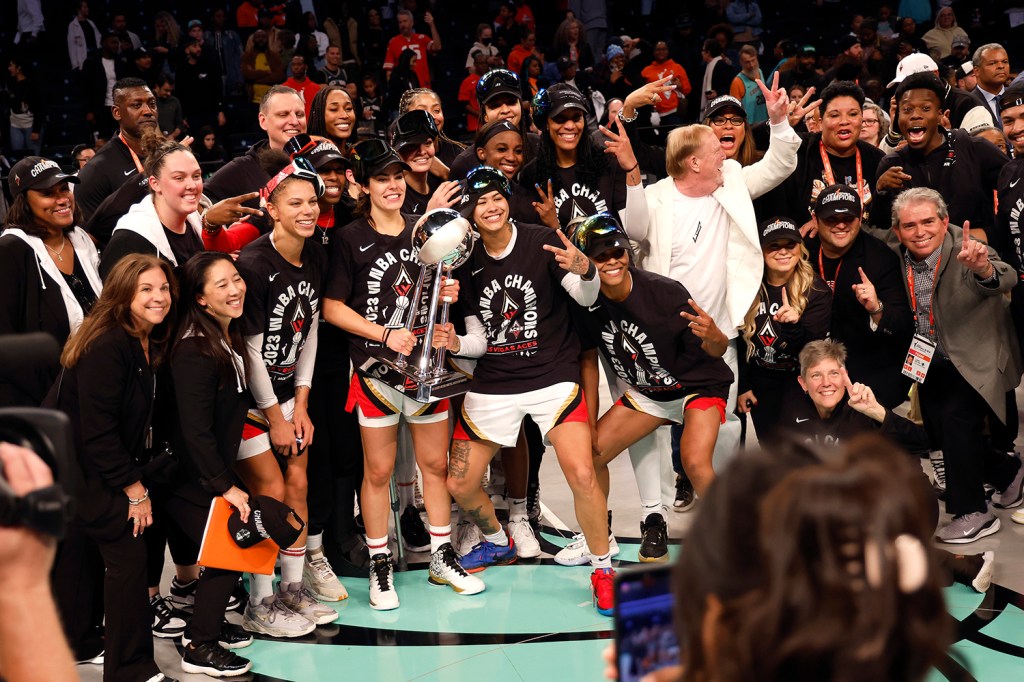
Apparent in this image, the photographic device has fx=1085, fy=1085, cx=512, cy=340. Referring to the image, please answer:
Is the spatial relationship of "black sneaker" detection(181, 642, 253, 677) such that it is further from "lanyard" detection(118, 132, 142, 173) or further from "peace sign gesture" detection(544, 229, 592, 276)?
"lanyard" detection(118, 132, 142, 173)

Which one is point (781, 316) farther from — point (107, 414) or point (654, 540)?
point (107, 414)

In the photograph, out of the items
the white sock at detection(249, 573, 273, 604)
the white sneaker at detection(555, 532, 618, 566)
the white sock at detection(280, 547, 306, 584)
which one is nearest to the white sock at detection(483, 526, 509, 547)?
the white sneaker at detection(555, 532, 618, 566)

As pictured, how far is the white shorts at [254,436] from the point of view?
418 cm

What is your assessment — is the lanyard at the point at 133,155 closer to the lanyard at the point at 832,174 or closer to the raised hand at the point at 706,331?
the raised hand at the point at 706,331

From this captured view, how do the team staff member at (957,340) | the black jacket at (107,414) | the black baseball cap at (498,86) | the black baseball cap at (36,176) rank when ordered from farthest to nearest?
the black baseball cap at (498,86)
the team staff member at (957,340)
the black baseball cap at (36,176)
the black jacket at (107,414)

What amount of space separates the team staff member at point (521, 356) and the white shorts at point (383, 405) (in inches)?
5.9

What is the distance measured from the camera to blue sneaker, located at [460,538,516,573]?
478 centimetres

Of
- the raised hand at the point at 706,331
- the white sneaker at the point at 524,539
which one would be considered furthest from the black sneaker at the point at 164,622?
the raised hand at the point at 706,331

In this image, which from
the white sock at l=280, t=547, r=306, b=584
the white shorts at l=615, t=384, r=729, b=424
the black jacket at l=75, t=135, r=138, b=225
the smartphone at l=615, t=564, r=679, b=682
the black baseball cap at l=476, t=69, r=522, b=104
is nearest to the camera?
the smartphone at l=615, t=564, r=679, b=682

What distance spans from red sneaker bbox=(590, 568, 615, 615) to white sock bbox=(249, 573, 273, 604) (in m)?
1.28

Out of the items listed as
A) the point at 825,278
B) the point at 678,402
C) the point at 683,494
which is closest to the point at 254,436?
the point at 678,402

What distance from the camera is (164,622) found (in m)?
4.28

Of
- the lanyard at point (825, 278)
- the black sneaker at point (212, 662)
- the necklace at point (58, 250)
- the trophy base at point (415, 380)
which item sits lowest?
the black sneaker at point (212, 662)

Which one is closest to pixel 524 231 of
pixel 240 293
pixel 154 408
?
pixel 240 293
